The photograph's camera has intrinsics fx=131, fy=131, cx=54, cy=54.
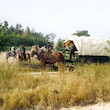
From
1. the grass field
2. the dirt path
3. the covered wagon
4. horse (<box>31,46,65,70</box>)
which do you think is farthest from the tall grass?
the covered wagon

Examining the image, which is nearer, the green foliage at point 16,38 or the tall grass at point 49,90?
the tall grass at point 49,90

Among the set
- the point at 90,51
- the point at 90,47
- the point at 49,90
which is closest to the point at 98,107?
the point at 49,90

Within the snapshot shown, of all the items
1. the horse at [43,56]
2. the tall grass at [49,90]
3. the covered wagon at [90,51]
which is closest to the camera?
the tall grass at [49,90]

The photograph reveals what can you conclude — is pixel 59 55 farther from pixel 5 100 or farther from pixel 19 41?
pixel 19 41

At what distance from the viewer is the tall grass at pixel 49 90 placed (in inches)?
177

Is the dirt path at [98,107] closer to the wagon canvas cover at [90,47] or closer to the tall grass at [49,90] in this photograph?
the tall grass at [49,90]


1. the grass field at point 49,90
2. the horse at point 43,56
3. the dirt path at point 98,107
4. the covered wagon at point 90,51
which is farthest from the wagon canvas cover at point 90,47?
the dirt path at point 98,107

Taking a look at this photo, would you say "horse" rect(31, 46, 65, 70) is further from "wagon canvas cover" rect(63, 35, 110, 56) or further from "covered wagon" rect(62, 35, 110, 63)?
"wagon canvas cover" rect(63, 35, 110, 56)

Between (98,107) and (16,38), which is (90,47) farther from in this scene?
(16,38)

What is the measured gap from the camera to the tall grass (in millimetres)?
4500

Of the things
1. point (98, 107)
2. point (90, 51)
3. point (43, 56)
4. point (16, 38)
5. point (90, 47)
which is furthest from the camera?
point (16, 38)

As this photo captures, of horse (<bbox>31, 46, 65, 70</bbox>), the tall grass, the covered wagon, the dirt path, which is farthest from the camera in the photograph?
the covered wagon

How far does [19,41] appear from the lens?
49906 millimetres

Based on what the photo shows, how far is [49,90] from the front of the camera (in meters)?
4.80
